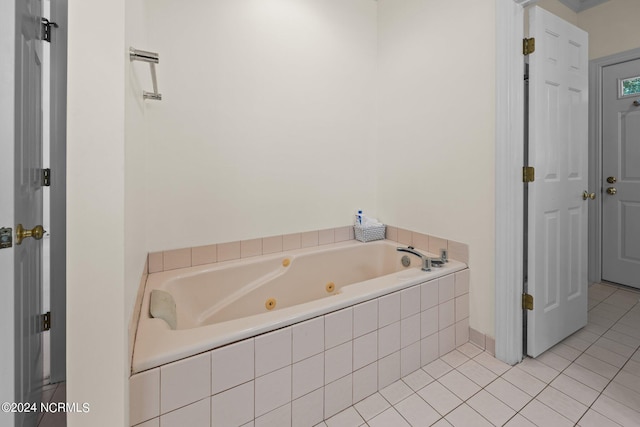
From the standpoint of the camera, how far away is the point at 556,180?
5.52 ft

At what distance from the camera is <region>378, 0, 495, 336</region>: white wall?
166 cm

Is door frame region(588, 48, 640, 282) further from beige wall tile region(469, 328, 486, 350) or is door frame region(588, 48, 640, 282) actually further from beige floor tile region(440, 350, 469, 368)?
beige floor tile region(440, 350, 469, 368)

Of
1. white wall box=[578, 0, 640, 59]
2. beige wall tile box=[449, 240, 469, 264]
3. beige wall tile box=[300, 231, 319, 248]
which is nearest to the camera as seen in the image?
beige wall tile box=[449, 240, 469, 264]

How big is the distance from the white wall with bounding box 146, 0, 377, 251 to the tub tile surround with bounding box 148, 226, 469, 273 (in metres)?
0.06

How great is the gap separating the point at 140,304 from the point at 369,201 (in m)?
1.77

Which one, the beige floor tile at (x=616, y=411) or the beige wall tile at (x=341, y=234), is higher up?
the beige wall tile at (x=341, y=234)

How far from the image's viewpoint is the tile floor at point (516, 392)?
1.22 m

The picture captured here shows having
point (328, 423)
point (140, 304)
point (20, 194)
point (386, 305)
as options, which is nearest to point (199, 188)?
point (140, 304)

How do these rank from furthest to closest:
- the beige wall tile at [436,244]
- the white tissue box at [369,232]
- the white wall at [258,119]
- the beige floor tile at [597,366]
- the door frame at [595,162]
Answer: the door frame at [595,162] < the white tissue box at [369,232] < the beige wall tile at [436,244] < the white wall at [258,119] < the beige floor tile at [597,366]

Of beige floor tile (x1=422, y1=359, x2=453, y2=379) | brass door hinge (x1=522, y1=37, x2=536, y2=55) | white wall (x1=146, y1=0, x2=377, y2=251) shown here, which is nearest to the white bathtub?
white wall (x1=146, y1=0, x2=377, y2=251)

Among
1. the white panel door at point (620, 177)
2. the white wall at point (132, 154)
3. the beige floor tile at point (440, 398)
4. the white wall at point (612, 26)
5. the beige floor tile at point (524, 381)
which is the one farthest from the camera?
the white panel door at point (620, 177)

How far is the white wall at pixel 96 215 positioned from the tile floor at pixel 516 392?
833mm

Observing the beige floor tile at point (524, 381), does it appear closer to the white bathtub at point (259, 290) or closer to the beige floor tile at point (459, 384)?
the beige floor tile at point (459, 384)

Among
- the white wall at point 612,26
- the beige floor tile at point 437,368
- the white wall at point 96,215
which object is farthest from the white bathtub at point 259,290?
the white wall at point 612,26
